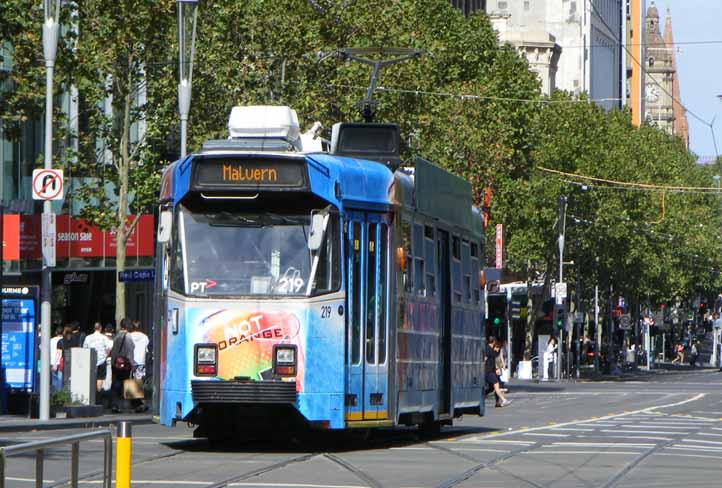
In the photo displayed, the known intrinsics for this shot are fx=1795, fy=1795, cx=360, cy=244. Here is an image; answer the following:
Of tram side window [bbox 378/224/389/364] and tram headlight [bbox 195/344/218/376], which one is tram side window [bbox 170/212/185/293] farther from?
tram side window [bbox 378/224/389/364]

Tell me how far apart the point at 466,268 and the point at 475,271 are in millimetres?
879

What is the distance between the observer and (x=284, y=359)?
18.6 meters

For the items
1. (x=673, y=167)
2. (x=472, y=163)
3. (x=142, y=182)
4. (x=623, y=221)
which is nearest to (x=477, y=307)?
(x=142, y=182)

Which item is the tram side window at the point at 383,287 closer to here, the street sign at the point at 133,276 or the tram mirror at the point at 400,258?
the tram mirror at the point at 400,258

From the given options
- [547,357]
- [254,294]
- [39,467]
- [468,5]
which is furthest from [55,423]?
[468,5]

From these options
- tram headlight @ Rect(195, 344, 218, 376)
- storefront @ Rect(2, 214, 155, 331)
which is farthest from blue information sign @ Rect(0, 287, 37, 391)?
storefront @ Rect(2, 214, 155, 331)

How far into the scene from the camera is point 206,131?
138 ft

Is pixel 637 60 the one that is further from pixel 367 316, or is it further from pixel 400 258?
pixel 367 316

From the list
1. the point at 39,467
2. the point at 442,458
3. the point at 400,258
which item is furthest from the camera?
the point at 400,258

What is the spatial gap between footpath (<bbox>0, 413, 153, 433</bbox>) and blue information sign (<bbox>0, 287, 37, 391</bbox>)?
0.64 m

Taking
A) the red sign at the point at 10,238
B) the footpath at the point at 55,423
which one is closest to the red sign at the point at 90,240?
the red sign at the point at 10,238

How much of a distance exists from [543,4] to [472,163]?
101 meters

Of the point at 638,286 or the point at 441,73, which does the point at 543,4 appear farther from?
the point at 441,73

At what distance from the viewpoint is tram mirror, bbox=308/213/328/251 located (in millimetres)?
18656
